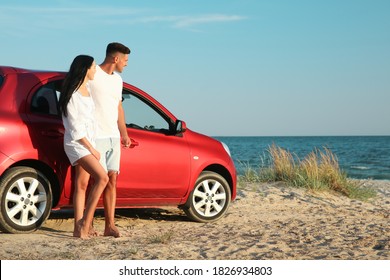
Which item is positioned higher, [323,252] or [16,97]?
[16,97]

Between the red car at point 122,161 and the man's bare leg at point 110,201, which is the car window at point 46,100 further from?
the man's bare leg at point 110,201

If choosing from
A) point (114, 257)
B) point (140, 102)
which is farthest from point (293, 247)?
point (140, 102)

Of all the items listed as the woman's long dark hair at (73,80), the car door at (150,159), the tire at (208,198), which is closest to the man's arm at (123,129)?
the car door at (150,159)

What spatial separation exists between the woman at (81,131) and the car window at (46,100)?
0.50 meters

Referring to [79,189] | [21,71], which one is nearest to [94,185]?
[79,189]

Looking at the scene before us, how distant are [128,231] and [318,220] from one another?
274cm

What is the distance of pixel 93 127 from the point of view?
21.6 ft

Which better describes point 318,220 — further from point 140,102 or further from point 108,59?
point 108,59

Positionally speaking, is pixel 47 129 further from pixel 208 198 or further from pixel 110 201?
pixel 208 198

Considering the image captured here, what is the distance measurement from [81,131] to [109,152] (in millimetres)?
542

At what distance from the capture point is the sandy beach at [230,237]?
6039 mm

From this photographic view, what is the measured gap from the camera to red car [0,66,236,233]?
664 centimetres

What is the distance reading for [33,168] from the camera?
22.2 ft
